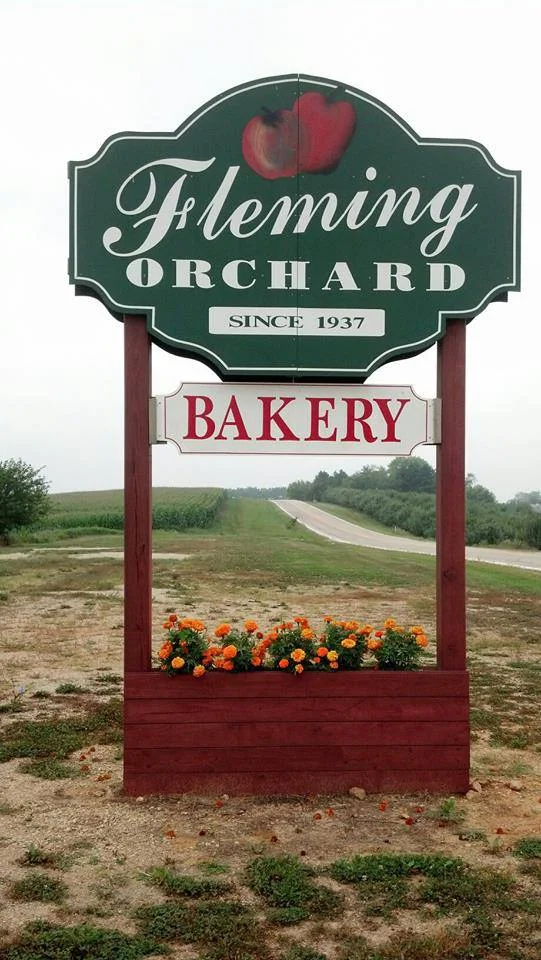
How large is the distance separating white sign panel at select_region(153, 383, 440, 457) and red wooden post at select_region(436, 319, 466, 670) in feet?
0.41

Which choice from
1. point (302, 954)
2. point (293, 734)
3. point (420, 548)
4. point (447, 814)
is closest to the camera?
point (302, 954)

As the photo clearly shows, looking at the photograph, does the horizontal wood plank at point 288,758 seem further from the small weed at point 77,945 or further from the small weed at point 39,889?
the small weed at point 77,945

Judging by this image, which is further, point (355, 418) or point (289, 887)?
point (355, 418)

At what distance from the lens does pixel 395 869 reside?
4.71m

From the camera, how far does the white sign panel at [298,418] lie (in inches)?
241

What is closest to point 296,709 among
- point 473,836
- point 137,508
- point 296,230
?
point 473,836

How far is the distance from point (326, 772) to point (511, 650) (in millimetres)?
6802

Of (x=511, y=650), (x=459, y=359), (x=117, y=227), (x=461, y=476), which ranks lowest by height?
(x=511, y=650)

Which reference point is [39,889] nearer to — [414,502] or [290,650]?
[290,650]

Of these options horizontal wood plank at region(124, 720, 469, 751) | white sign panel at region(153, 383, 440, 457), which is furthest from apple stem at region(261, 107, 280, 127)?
horizontal wood plank at region(124, 720, 469, 751)

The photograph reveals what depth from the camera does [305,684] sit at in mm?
5996

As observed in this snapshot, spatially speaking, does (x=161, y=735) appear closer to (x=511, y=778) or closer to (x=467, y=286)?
(x=511, y=778)

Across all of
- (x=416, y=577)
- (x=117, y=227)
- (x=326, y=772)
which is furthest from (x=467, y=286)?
(x=416, y=577)

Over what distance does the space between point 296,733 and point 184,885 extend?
1.68 meters
